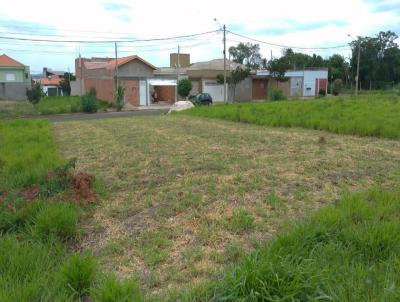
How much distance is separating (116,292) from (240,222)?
5.92 ft

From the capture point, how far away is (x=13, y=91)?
47031mm

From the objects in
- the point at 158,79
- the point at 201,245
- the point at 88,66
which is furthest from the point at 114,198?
the point at 88,66

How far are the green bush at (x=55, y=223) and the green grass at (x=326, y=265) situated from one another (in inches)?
70.8

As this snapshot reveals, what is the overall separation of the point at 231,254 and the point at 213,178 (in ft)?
8.68

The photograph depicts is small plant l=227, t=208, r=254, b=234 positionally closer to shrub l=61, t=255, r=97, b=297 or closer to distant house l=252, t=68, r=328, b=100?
shrub l=61, t=255, r=97, b=297

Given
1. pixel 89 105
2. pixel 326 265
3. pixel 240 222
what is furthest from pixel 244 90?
pixel 326 265

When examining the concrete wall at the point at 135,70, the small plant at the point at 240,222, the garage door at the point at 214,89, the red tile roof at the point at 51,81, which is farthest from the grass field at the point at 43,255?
the red tile roof at the point at 51,81

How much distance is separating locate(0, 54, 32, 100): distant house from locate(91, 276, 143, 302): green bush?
47.5m

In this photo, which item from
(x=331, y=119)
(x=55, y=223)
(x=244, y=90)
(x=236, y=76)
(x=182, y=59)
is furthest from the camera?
(x=182, y=59)

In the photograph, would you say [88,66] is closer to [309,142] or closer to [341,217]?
[309,142]

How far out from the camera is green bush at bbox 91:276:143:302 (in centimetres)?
282

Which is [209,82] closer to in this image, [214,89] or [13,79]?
[214,89]

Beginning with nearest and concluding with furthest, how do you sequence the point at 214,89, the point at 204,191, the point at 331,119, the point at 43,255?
the point at 43,255 → the point at 204,191 → the point at 331,119 → the point at 214,89

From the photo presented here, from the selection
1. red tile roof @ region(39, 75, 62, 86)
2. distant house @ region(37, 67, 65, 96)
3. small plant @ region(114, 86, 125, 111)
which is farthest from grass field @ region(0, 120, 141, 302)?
red tile roof @ region(39, 75, 62, 86)
